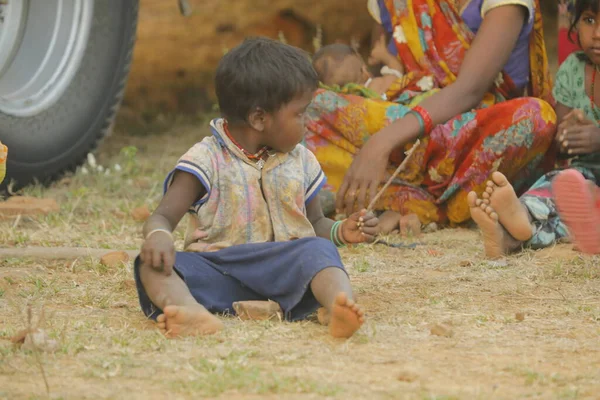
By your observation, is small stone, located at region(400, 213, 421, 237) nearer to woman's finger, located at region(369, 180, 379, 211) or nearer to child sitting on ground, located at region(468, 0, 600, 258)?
woman's finger, located at region(369, 180, 379, 211)

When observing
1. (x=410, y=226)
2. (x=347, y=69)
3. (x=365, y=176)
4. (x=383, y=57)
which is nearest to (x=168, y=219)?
(x=365, y=176)

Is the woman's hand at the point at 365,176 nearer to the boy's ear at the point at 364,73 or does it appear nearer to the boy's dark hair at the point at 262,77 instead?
the boy's ear at the point at 364,73

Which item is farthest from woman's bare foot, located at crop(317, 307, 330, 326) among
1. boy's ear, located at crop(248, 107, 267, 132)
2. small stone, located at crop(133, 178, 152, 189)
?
small stone, located at crop(133, 178, 152, 189)

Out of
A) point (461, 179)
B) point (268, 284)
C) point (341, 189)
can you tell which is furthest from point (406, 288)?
point (461, 179)

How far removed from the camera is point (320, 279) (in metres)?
2.54

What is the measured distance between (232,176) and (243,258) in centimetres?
24

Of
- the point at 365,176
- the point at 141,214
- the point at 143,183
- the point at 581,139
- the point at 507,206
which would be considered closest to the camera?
the point at 507,206

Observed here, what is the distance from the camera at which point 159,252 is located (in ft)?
8.06

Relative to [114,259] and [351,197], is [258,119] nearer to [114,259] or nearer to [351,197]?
[114,259]

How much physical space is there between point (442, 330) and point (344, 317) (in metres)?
0.29

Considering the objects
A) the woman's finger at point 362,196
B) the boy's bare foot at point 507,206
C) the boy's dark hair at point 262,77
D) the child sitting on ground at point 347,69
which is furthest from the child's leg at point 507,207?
the child sitting on ground at point 347,69

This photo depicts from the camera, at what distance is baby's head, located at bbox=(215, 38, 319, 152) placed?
107 inches

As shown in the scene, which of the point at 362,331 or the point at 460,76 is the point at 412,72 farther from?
the point at 362,331

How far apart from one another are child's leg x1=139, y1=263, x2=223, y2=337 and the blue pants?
61 mm
